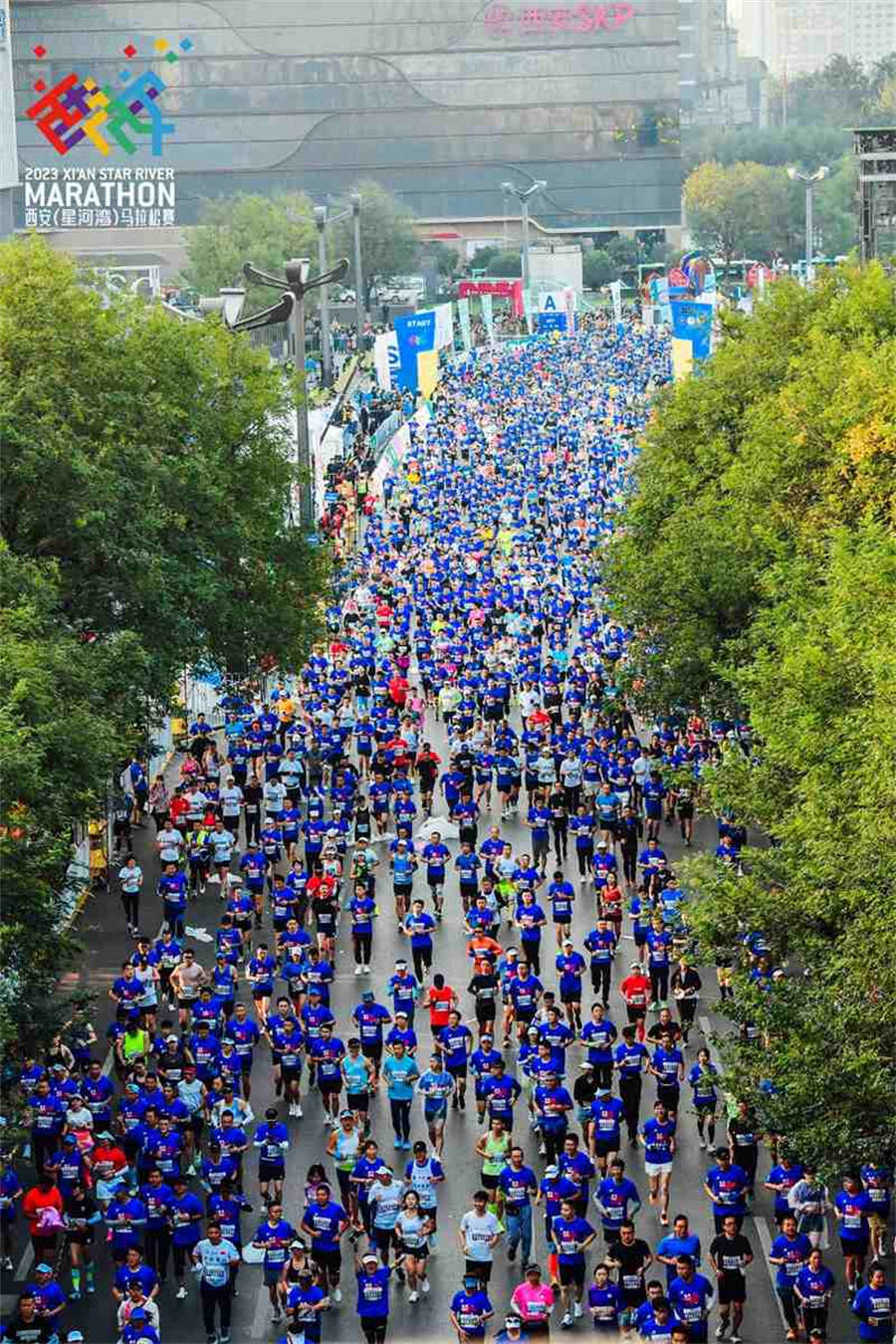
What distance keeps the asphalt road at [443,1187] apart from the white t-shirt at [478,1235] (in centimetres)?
51

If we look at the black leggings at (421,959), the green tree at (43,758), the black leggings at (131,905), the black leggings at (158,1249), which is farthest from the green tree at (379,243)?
the black leggings at (158,1249)

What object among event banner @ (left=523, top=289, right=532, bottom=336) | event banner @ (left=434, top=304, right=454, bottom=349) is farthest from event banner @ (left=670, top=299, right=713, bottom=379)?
event banner @ (left=523, top=289, right=532, bottom=336)

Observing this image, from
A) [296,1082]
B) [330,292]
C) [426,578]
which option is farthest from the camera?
[330,292]

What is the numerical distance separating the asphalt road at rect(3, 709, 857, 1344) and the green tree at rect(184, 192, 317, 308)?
91.1m

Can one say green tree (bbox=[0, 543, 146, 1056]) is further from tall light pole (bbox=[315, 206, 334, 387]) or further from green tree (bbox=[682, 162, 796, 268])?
green tree (bbox=[682, 162, 796, 268])

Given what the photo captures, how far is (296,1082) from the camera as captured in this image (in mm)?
23062

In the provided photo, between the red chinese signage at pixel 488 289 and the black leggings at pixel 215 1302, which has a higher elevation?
the red chinese signage at pixel 488 289

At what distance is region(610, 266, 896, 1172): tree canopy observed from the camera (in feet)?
58.8

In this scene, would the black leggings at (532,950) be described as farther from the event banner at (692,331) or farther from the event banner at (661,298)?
the event banner at (661,298)

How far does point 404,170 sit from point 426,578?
127412 millimetres

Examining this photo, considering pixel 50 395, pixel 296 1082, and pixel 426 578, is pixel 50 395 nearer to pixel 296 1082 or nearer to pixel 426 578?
pixel 296 1082

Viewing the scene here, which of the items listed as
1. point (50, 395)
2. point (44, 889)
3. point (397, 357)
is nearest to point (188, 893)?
point (50, 395)

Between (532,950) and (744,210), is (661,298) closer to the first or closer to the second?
(744,210)

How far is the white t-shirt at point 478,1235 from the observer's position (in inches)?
725
